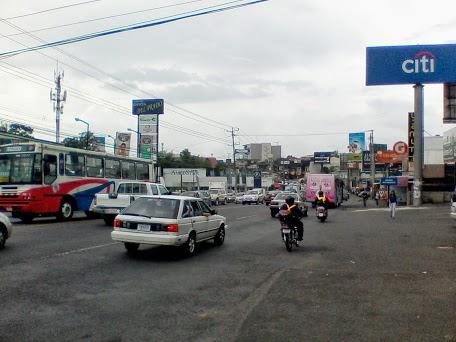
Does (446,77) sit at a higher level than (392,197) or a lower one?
higher

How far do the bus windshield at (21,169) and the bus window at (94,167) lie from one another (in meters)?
3.69

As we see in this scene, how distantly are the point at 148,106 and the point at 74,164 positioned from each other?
47.4 metres

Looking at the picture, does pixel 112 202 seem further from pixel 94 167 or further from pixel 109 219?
pixel 94 167

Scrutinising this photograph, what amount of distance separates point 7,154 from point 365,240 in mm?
15615

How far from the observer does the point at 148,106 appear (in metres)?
71.8

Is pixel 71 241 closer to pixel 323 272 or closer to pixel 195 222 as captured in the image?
pixel 195 222

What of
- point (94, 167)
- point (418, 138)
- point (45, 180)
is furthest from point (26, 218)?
point (418, 138)

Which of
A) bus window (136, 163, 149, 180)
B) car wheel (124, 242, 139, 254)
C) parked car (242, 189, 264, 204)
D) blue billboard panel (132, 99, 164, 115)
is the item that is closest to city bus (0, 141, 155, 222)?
bus window (136, 163, 149, 180)

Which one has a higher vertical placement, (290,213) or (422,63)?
(422,63)

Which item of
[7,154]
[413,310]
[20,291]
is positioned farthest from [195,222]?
[7,154]

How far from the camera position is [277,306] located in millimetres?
7754

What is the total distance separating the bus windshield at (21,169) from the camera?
2270 centimetres

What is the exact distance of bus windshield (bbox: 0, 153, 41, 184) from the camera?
22703 millimetres

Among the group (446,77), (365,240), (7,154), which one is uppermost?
(446,77)
